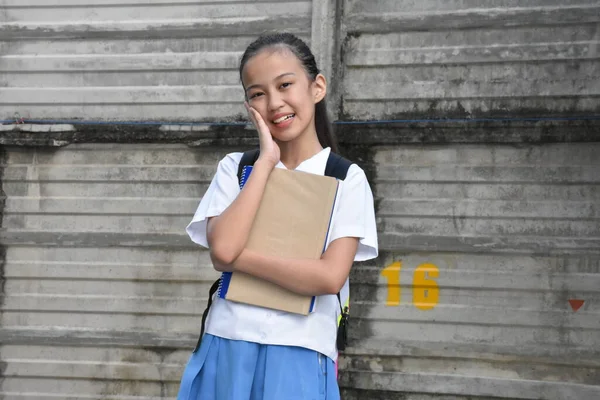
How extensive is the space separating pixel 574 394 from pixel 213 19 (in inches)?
119

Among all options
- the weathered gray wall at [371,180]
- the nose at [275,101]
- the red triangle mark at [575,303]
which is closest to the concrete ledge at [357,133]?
the weathered gray wall at [371,180]

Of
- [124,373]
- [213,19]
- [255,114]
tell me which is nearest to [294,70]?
[255,114]

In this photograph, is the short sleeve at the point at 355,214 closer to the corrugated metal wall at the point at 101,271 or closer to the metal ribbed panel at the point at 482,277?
the metal ribbed panel at the point at 482,277

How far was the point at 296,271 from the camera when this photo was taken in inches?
79.6

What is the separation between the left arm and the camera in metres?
2.02

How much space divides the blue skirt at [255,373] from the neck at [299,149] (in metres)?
0.60

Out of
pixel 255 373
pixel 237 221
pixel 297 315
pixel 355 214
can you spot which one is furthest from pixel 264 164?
pixel 255 373

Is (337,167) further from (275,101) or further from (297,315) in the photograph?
(297,315)

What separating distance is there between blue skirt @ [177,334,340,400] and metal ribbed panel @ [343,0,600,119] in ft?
7.48

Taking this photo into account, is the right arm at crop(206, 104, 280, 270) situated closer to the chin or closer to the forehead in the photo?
the chin

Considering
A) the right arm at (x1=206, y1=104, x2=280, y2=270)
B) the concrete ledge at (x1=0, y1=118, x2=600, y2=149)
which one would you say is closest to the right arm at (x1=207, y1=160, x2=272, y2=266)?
the right arm at (x1=206, y1=104, x2=280, y2=270)

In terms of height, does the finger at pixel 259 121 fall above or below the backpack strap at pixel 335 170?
above

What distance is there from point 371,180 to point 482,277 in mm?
840

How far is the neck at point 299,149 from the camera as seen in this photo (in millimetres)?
2250
